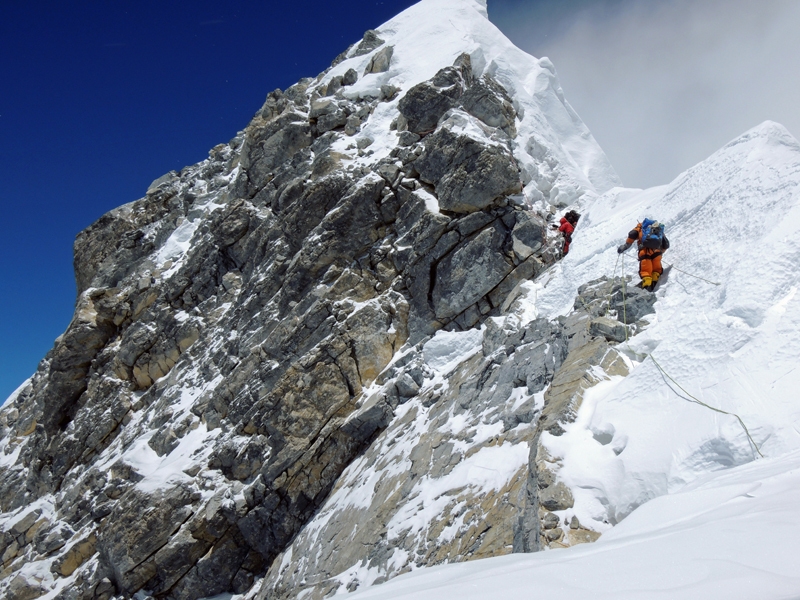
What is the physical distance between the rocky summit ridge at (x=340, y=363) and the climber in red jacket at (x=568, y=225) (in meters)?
0.59

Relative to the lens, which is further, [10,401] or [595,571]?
[10,401]

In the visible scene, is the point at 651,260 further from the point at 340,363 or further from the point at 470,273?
the point at 340,363

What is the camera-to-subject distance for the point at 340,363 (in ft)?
46.6

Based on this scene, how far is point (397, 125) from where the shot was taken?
64.7 ft

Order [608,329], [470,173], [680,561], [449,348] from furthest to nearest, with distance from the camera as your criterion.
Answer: [470,173]
[449,348]
[608,329]
[680,561]

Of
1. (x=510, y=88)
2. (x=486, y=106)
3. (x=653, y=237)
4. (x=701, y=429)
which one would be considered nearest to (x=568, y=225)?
(x=653, y=237)

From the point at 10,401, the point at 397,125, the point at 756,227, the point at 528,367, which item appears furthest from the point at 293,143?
the point at 10,401

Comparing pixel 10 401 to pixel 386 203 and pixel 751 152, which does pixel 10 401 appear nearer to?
pixel 386 203

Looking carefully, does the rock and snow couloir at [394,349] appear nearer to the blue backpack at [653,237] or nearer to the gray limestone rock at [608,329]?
the gray limestone rock at [608,329]

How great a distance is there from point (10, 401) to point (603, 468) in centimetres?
4492

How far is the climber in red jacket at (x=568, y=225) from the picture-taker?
13.5 metres

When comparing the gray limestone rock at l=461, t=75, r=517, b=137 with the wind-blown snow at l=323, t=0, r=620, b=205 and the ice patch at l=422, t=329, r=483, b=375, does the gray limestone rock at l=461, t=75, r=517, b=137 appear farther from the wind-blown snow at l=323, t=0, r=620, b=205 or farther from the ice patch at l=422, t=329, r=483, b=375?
the ice patch at l=422, t=329, r=483, b=375

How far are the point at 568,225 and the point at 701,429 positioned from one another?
9422mm

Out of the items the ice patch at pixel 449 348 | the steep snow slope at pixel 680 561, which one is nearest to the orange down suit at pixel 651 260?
the ice patch at pixel 449 348
